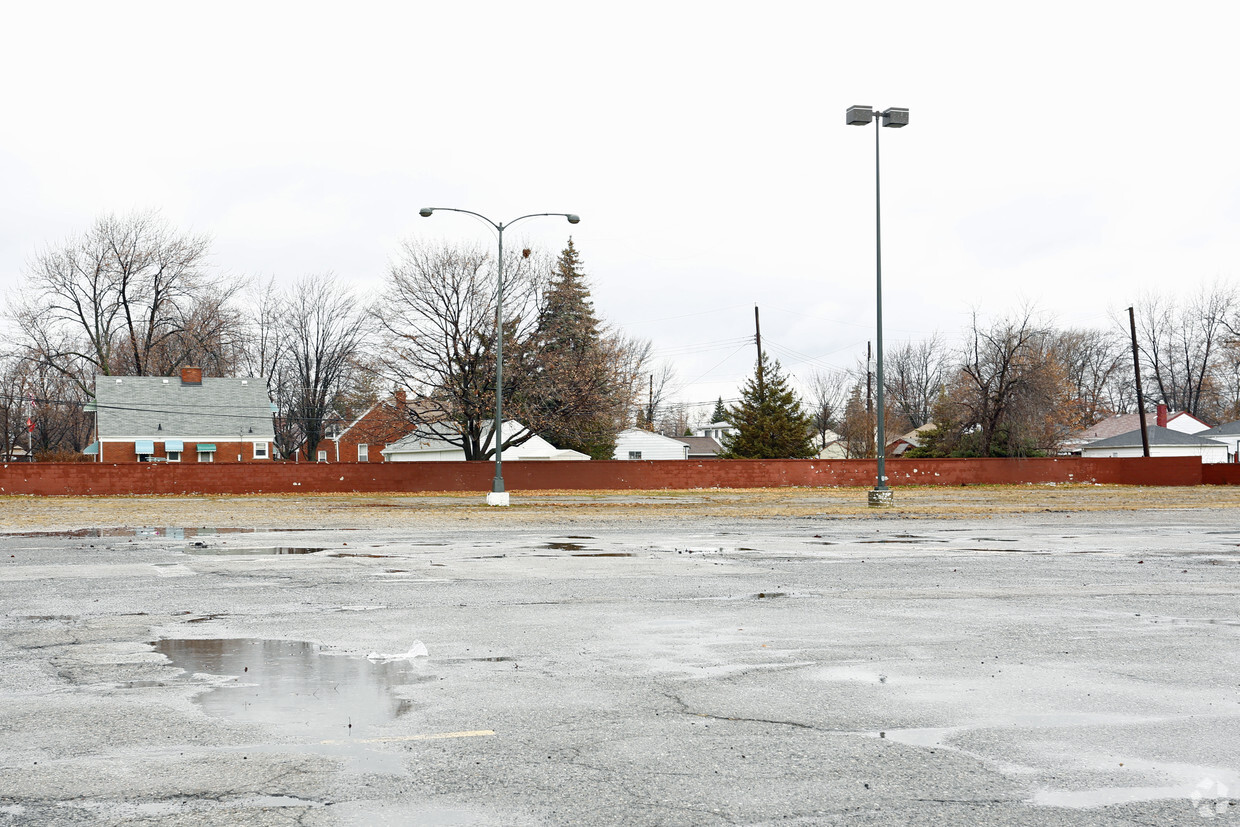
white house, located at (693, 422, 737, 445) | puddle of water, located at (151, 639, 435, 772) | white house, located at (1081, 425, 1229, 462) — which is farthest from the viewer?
white house, located at (693, 422, 737, 445)

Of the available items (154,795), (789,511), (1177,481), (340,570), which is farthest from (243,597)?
(1177,481)

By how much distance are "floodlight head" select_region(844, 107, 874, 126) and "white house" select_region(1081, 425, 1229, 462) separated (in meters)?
59.1

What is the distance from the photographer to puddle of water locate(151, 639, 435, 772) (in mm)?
5605

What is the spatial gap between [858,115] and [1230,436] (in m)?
67.4

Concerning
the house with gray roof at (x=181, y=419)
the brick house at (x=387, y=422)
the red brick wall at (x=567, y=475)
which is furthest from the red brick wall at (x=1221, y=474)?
the house with gray roof at (x=181, y=419)

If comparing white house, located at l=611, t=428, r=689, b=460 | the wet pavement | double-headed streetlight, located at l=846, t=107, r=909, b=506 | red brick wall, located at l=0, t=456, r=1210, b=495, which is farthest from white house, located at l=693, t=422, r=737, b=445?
the wet pavement

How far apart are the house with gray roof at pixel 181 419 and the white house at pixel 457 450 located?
28.7 ft

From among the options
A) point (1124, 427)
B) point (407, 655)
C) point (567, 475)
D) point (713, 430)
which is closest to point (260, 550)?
point (407, 655)

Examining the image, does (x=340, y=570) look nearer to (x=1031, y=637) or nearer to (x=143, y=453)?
(x=1031, y=637)

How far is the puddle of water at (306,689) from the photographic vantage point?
5605mm

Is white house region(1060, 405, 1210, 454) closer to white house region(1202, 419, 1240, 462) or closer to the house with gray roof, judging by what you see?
white house region(1202, 419, 1240, 462)

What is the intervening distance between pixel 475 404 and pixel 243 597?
41.9 meters

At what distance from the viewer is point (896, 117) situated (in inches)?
1236

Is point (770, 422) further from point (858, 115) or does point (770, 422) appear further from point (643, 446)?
point (858, 115)
